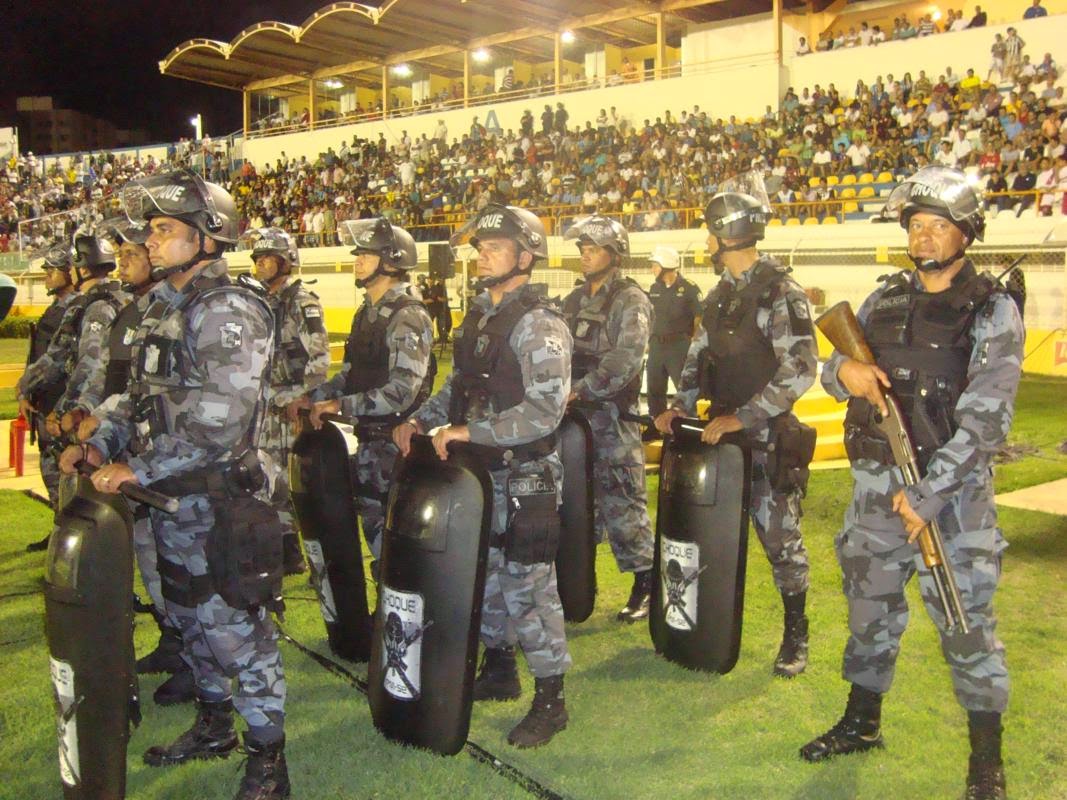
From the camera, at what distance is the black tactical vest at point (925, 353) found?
10.4 ft

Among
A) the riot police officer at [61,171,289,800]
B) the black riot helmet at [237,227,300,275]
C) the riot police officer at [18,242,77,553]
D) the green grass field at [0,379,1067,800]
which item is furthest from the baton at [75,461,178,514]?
the black riot helmet at [237,227,300,275]

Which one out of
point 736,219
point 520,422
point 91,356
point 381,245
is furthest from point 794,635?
point 91,356

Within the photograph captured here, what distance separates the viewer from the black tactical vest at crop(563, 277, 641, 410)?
5.27 meters

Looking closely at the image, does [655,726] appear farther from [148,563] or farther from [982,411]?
[148,563]

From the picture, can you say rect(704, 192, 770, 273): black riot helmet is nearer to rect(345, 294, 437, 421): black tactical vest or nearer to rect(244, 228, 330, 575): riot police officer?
rect(345, 294, 437, 421): black tactical vest

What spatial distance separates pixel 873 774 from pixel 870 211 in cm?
1583

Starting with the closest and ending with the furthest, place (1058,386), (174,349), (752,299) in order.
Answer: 1. (174,349)
2. (752,299)
3. (1058,386)

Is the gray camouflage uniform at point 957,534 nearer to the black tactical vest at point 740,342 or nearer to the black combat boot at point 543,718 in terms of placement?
the black tactical vest at point 740,342

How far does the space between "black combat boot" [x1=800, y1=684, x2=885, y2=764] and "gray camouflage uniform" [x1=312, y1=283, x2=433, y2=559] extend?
212cm

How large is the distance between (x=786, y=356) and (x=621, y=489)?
53.2 inches

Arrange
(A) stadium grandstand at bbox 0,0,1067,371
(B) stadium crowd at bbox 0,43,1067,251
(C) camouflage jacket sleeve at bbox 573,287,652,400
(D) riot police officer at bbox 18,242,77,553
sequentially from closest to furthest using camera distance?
(C) camouflage jacket sleeve at bbox 573,287,652,400 → (D) riot police officer at bbox 18,242,77,553 → (A) stadium grandstand at bbox 0,0,1067,371 → (B) stadium crowd at bbox 0,43,1067,251

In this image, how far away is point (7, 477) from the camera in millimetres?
8641

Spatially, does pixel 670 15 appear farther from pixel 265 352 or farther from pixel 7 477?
pixel 265 352

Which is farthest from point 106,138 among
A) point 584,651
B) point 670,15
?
point 584,651
